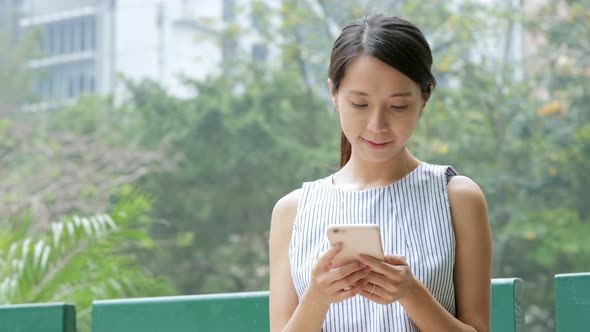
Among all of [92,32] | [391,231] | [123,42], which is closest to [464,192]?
[391,231]

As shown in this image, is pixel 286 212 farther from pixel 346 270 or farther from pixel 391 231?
pixel 346 270

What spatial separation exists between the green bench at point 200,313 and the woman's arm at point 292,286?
0.10 meters

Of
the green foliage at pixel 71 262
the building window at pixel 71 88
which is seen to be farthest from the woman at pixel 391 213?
the building window at pixel 71 88

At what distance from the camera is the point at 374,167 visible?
1.57m

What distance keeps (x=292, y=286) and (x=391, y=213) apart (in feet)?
0.65

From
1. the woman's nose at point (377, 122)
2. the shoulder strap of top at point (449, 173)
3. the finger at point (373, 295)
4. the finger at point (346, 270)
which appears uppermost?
the woman's nose at point (377, 122)

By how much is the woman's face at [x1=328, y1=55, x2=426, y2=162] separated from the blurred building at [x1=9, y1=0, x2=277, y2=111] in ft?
32.2

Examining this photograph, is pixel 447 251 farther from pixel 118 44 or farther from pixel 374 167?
pixel 118 44

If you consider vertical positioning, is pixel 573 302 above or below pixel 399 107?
below

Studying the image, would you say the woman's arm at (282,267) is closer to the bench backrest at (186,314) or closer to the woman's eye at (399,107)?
the bench backrest at (186,314)

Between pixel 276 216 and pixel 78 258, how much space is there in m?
1.92

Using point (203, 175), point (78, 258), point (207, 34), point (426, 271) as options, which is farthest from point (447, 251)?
point (207, 34)

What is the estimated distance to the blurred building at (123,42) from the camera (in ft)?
37.8

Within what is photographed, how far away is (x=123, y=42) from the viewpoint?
42.1 ft
